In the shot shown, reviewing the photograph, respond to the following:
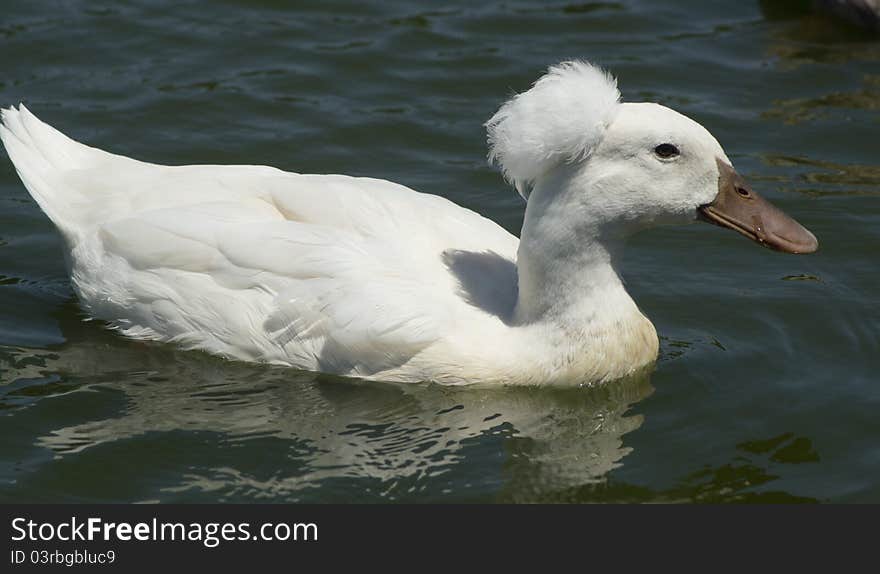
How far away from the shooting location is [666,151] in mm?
6262

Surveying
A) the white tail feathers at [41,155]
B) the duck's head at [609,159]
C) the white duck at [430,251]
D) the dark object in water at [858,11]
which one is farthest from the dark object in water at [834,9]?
the white tail feathers at [41,155]

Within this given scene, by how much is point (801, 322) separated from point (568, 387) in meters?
1.50

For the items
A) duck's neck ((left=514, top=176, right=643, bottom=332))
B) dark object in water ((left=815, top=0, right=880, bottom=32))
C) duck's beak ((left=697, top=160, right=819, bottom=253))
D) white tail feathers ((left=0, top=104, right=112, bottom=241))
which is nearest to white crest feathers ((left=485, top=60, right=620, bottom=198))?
duck's neck ((left=514, top=176, right=643, bottom=332))

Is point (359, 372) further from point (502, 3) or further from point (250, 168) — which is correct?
point (502, 3)

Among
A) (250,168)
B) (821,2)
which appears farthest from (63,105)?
(821,2)

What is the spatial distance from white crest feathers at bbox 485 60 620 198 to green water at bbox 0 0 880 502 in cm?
117

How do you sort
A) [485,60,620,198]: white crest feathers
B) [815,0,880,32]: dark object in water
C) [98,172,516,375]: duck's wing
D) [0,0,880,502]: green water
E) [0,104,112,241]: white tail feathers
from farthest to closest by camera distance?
[815,0,880,32]: dark object in water
[0,104,112,241]: white tail feathers
[98,172,516,375]: duck's wing
[0,0,880,502]: green water
[485,60,620,198]: white crest feathers

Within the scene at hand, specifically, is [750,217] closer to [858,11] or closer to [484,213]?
[484,213]

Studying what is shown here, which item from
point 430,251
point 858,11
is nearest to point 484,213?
point 430,251

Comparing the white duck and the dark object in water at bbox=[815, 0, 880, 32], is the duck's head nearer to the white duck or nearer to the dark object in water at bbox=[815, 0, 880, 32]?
the white duck

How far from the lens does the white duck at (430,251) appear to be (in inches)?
247

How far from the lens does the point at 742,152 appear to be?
9500 millimetres

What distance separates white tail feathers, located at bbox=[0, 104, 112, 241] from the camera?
24.4 feet

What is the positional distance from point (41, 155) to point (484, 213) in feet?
8.78
